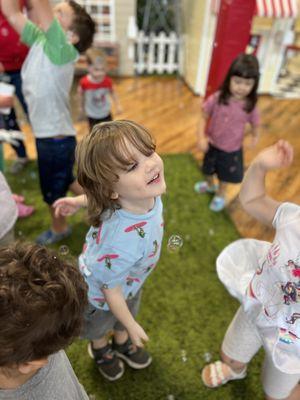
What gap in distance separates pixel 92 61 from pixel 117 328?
80.4 inches

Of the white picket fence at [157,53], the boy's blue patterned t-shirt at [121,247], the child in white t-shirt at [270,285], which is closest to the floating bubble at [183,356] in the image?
the child in white t-shirt at [270,285]

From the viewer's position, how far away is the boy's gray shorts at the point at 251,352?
1.34m

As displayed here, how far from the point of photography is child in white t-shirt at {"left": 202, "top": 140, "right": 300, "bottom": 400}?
3.67 feet

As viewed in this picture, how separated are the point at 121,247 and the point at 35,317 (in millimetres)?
428

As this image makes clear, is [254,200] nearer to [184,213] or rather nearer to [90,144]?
[90,144]

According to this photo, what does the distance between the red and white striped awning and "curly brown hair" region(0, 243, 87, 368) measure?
160 inches

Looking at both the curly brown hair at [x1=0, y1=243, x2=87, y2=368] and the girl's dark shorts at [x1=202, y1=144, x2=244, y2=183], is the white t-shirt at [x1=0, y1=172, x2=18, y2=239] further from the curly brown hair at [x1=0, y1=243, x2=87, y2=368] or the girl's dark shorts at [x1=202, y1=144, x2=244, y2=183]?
the girl's dark shorts at [x1=202, y1=144, x2=244, y2=183]

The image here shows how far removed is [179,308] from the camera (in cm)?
198

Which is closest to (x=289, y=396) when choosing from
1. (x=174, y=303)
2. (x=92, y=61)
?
(x=174, y=303)

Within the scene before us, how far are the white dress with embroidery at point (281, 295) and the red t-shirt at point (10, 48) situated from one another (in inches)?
82.9

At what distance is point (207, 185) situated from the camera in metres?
2.86

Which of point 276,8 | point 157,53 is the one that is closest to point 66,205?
point 276,8

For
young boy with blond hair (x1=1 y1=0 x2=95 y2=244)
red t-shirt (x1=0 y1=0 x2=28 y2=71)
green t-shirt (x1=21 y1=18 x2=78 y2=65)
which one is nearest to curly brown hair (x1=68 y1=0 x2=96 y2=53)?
young boy with blond hair (x1=1 y1=0 x2=95 y2=244)

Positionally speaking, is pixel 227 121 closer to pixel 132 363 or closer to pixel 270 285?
pixel 270 285
